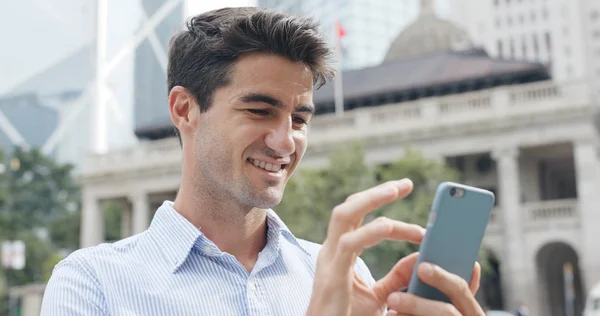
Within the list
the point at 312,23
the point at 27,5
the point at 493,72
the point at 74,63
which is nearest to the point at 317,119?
the point at 493,72

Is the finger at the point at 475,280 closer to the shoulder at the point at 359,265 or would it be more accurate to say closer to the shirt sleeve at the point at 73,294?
the shoulder at the point at 359,265

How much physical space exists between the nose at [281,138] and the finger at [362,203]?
614 millimetres

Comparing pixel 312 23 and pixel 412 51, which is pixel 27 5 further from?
pixel 412 51

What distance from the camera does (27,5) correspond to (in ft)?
40.4

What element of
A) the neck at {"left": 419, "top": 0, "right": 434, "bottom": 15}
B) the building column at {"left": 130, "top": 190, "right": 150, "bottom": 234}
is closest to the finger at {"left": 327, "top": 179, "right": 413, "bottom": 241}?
the building column at {"left": 130, "top": 190, "right": 150, "bottom": 234}

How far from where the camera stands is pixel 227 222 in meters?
2.65

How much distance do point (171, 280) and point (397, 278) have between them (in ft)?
2.51

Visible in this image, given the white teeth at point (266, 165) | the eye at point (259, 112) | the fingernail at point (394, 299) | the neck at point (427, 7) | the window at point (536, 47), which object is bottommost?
the fingernail at point (394, 299)

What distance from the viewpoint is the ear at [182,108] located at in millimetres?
2705

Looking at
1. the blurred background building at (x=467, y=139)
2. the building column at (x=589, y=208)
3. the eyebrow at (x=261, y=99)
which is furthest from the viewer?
the blurred background building at (x=467, y=139)

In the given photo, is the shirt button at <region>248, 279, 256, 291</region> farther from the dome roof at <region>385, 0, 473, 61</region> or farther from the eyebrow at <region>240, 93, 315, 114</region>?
the dome roof at <region>385, 0, 473, 61</region>

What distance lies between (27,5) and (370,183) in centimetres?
1694

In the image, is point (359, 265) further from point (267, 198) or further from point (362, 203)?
point (362, 203)

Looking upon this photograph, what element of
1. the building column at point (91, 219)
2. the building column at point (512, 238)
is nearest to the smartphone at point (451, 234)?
the building column at point (512, 238)
